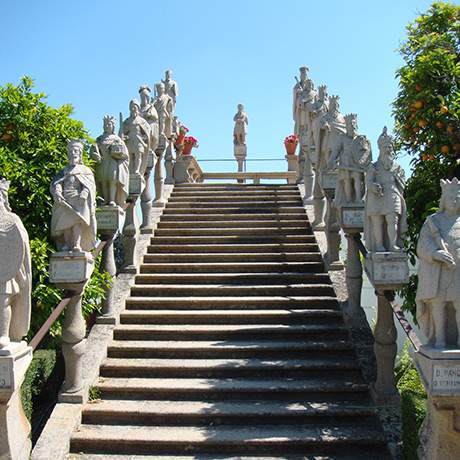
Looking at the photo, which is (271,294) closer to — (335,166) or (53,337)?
(335,166)

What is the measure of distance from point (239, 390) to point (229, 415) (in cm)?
46

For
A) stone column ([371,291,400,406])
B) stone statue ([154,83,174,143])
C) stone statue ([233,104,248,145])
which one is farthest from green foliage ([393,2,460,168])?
stone statue ([233,104,248,145])

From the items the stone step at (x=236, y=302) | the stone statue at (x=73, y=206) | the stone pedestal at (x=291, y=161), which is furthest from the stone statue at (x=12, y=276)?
the stone pedestal at (x=291, y=161)

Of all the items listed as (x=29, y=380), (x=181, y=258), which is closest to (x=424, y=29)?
(x=181, y=258)

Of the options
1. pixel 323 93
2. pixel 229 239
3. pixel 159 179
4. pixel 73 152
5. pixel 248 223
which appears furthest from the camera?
pixel 159 179

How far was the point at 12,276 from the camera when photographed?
5430 millimetres

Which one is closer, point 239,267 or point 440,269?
point 440,269

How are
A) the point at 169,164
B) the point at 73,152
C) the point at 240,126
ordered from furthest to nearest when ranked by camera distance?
the point at 240,126, the point at 169,164, the point at 73,152

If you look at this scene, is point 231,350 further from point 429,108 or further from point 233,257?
point 429,108

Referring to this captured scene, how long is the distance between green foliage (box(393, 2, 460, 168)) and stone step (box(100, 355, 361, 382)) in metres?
3.30

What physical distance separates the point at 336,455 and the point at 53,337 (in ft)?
16.0

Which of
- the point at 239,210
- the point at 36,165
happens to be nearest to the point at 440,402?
the point at 36,165

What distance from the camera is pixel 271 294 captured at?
31.0 feet

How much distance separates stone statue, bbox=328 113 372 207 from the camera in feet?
28.7
